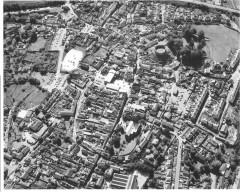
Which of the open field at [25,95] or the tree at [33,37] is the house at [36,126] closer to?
the open field at [25,95]

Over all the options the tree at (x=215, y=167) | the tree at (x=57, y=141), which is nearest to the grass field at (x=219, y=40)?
the tree at (x=215, y=167)

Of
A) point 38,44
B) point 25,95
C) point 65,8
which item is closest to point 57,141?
point 25,95

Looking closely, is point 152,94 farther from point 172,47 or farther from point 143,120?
point 172,47

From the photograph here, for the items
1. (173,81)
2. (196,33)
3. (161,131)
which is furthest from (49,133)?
(196,33)

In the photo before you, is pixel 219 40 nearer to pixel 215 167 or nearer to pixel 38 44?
pixel 215 167

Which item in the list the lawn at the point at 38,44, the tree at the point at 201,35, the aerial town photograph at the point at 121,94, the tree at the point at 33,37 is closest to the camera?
the aerial town photograph at the point at 121,94
